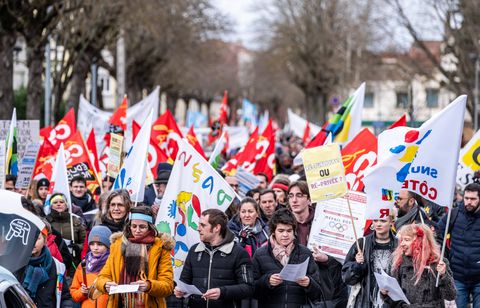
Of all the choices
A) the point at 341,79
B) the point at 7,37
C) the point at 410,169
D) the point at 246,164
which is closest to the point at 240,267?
the point at 410,169

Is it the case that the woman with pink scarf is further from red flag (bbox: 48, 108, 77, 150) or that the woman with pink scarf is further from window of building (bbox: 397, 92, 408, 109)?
window of building (bbox: 397, 92, 408, 109)

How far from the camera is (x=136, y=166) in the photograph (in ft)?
35.9

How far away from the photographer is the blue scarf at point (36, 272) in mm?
8094

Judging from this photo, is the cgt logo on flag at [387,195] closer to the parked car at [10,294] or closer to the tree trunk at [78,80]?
the parked car at [10,294]

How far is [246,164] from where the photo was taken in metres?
17.9

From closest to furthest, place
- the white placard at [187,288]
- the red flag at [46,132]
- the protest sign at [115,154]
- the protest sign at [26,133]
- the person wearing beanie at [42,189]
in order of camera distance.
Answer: the white placard at [187,288] < the person wearing beanie at [42,189] < the protest sign at [115,154] < the protest sign at [26,133] < the red flag at [46,132]

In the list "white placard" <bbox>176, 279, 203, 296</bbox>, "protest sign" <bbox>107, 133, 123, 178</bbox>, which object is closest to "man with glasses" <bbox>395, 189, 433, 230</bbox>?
"white placard" <bbox>176, 279, 203, 296</bbox>

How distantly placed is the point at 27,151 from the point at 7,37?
27.7 ft

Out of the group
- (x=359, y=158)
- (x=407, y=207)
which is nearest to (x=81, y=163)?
(x=359, y=158)

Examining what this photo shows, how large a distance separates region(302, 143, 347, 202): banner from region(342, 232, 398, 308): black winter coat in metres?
0.50

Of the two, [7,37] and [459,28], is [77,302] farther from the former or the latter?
[459,28]

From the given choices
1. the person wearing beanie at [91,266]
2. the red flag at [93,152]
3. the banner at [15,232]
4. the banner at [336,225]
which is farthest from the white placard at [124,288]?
the red flag at [93,152]

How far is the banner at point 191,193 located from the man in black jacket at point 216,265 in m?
1.18

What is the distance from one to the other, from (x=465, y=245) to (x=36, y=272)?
15.1 feet
